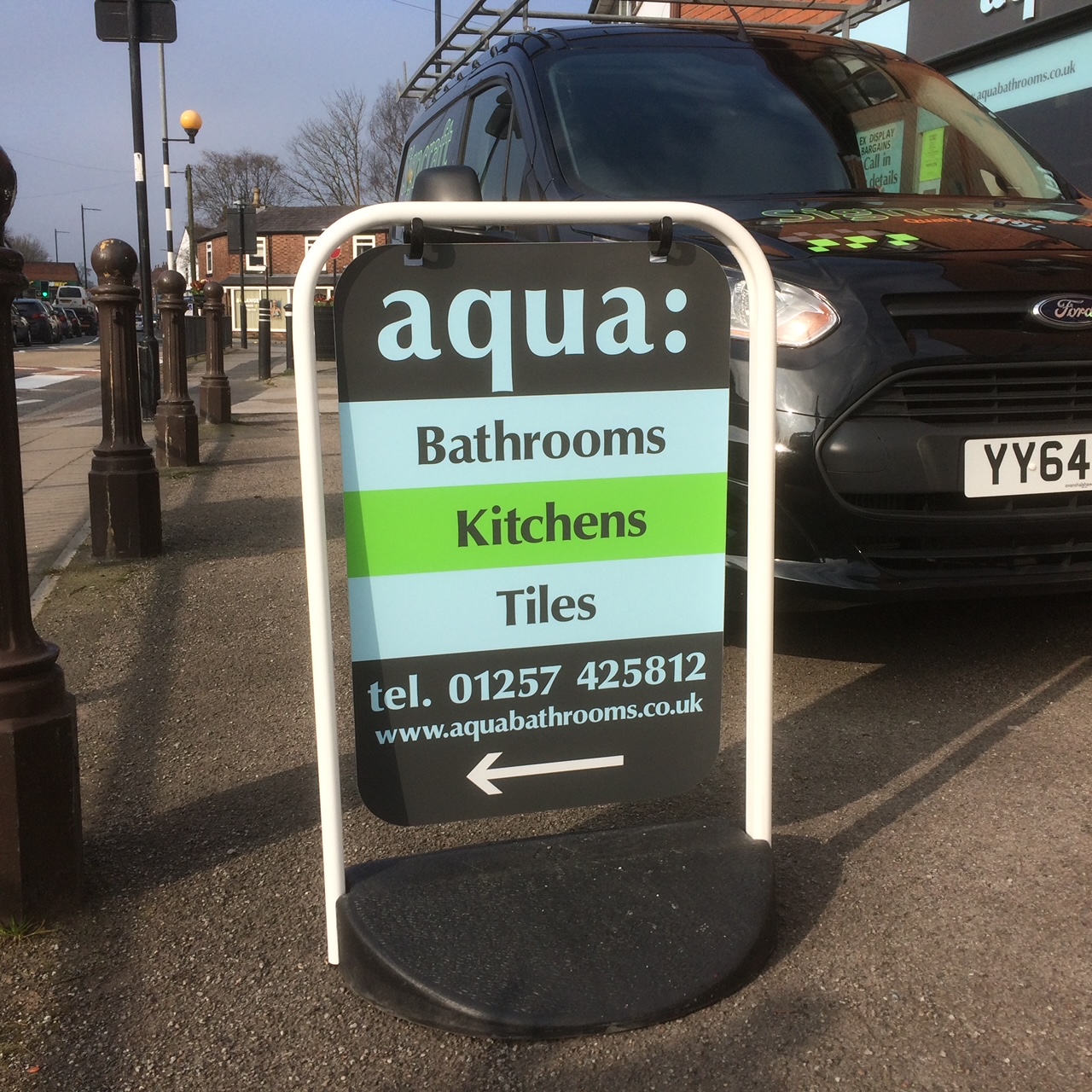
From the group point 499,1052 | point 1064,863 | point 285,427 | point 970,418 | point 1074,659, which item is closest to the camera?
point 499,1052

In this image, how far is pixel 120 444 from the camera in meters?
5.37

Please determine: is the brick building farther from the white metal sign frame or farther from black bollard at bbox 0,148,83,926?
the white metal sign frame

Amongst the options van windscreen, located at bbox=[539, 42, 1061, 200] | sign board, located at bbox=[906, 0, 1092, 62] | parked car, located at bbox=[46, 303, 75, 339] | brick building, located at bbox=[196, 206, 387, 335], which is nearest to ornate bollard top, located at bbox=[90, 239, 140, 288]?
van windscreen, located at bbox=[539, 42, 1061, 200]

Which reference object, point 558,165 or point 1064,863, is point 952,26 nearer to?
point 558,165

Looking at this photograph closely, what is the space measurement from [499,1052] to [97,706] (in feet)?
6.65

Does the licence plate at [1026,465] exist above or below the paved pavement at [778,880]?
above

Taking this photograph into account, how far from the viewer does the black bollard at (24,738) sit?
85.4 inches

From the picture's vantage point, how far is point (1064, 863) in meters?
2.43

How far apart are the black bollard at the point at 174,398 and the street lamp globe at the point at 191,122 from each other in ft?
52.7

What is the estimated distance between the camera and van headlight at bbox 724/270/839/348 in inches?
120

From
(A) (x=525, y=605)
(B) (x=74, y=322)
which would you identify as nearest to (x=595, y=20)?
(A) (x=525, y=605)

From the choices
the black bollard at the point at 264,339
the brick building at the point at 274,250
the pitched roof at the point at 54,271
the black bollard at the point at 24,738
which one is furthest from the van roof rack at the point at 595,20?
the pitched roof at the point at 54,271

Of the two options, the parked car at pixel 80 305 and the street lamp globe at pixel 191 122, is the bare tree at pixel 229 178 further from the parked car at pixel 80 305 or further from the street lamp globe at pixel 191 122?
the street lamp globe at pixel 191 122

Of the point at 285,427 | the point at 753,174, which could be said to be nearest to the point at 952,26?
the point at 285,427
